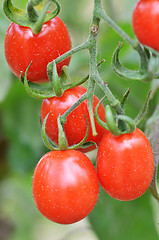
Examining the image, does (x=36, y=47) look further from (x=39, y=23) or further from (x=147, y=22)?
(x=147, y=22)

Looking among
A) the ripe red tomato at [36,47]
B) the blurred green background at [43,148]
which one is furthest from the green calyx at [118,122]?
the blurred green background at [43,148]

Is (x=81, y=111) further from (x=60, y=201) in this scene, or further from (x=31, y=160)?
(x=31, y=160)

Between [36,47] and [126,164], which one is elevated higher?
[36,47]

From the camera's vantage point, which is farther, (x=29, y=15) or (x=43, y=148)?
(x=43, y=148)

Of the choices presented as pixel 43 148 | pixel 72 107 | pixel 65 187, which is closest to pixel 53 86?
pixel 72 107

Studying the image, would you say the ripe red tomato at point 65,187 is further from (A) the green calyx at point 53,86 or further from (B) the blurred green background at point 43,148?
(B) the blurred green background at point 43,148

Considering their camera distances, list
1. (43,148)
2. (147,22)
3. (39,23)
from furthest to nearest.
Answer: (43,148), (39,23), (147,22)

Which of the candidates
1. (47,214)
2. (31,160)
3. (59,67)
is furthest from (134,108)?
(47,214)
